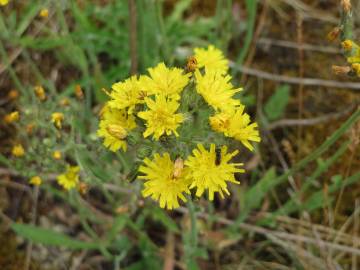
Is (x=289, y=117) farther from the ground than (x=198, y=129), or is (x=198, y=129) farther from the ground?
(x=289, y=117)


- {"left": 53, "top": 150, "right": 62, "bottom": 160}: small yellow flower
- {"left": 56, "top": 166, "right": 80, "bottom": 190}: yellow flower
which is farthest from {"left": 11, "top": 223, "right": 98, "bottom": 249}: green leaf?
{"left": 53, "top": 150, "right": 62, "bottom": 160}: small yellow flower

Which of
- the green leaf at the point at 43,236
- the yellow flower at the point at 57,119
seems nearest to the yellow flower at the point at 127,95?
the yellow flower at the point at 57,119

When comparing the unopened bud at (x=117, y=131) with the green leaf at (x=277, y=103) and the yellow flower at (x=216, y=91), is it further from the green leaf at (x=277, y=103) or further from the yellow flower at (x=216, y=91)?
the green leaf at (x=277, y=103)

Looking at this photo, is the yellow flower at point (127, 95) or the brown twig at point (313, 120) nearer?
the yellow flower at point (127, 95)

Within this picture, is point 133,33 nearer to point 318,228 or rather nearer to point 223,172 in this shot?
point 223,172

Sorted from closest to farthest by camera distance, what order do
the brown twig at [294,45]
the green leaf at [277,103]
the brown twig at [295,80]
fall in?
the green leaf at [277,103] < the brown twig at [295,80] < the brown twig at [294,45]

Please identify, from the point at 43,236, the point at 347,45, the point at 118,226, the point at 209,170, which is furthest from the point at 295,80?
the point at 43,236

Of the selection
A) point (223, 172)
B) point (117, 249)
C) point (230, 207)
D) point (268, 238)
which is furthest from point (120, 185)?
point (223, 172)
